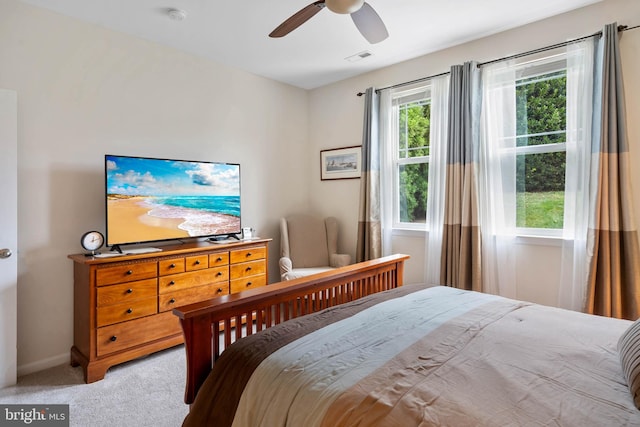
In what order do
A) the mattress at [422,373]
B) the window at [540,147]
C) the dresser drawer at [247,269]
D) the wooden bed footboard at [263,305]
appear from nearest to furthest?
the mattress at [422,373], the wooden bed footboard at [263,305], the window at [540,147], the dresser drawer at [247,269]

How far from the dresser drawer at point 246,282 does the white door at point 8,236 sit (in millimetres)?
1544

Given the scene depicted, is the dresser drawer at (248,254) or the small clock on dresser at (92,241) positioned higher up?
the small clock on dresser at (92,241)

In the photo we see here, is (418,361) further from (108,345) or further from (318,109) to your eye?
(318,109)

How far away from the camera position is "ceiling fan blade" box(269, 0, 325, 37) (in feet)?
6.40

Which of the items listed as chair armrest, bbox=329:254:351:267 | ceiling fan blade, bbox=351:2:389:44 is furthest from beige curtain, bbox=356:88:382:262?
ceiling fan blade, bbox=351:2:389:44

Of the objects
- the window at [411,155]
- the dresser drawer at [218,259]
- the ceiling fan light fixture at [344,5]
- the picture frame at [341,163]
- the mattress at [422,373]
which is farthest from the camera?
the picture frame at [341,163]

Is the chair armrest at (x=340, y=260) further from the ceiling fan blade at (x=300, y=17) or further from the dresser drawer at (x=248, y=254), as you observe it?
the ceiling fan blade at (x=300, y=17)

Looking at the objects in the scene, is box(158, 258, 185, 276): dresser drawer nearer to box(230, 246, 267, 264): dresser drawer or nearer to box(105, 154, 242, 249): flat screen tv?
box(105, 154, 242, 249): flat screen tv

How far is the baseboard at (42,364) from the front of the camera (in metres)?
2.51

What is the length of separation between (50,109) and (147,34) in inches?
40.1

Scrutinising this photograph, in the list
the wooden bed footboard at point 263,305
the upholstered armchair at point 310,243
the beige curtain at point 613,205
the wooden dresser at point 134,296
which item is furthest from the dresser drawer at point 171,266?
the beige curtain at point 613,205

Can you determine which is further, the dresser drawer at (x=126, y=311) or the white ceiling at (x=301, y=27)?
the white ceiling at (x=301, y=27)

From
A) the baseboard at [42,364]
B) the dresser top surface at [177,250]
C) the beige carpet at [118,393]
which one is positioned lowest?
the beige carpet at [118,393]

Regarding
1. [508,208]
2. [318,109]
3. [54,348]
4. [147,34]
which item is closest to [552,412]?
[508,208]
